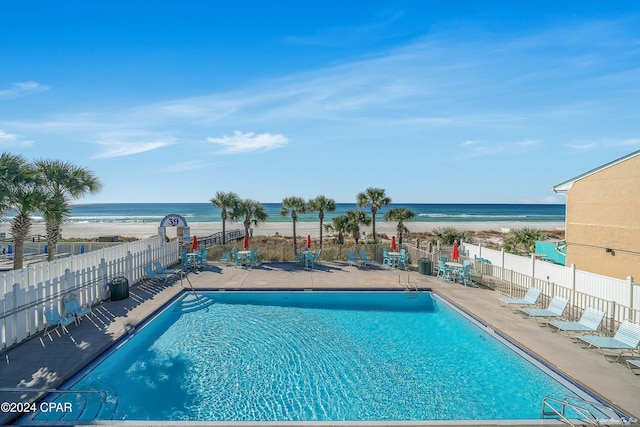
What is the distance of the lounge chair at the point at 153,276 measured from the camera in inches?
473

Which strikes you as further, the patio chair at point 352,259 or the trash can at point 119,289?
the patio chair at point 352,259

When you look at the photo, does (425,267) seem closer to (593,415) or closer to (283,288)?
(283,288)

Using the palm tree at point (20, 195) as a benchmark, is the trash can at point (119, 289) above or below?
below

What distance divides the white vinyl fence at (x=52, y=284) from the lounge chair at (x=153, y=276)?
0.34m

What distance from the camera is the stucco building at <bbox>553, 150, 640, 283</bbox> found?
942 centimetres

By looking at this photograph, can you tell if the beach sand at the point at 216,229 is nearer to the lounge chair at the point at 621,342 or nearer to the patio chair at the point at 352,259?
the patio chair at the point at 352,259

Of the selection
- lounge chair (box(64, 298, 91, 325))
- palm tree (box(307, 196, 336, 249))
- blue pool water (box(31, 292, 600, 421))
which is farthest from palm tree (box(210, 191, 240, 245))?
lounge chair (box(64, 298, 91, 325))

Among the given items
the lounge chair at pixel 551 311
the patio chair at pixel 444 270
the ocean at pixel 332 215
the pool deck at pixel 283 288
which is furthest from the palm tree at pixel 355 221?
the ocean at pixel 332 215

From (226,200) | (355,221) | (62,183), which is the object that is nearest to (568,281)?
(355,221)

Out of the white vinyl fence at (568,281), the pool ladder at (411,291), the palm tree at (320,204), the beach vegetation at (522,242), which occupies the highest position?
the palm tree at (320,204)

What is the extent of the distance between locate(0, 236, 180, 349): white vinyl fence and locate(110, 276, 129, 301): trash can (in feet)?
0.77

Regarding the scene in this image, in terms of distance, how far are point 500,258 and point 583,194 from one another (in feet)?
11.3

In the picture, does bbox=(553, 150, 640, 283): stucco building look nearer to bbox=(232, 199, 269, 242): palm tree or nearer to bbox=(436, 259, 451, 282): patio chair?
bbox=(436, 259, 451, 282): patio chair

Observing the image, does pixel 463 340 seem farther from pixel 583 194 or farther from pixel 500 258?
pixel 583 194
